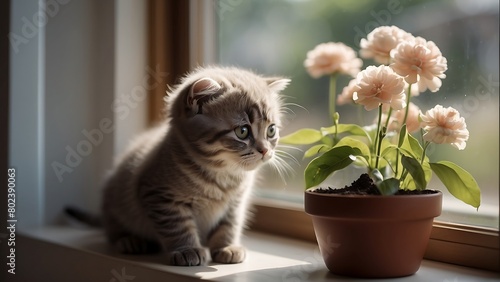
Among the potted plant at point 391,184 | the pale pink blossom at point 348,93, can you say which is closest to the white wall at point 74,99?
the pale pink blossom at point 348,93

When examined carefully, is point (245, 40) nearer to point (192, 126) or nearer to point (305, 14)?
point (305, 14)

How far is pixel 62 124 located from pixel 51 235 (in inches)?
16.2

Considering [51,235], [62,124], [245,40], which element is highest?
[245,40]

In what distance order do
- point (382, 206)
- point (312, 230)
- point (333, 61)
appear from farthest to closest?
point (312, 230), point (333, 61), point (382, 206)

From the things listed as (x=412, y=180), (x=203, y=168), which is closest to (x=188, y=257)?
(x=203, y=168)

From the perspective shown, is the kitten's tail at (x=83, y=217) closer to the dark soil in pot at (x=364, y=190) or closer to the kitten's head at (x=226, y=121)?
the kitten's head at (x=226, y=121)

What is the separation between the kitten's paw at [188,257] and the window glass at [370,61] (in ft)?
1.55

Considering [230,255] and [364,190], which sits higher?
[364,190]

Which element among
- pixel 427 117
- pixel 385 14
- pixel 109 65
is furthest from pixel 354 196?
pixel 109 65

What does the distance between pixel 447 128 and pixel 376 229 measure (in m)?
0.26

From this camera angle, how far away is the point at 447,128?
117 centimetres

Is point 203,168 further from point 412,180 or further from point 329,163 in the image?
point 412,180

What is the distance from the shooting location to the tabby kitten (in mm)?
1381

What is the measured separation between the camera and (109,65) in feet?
6.58
